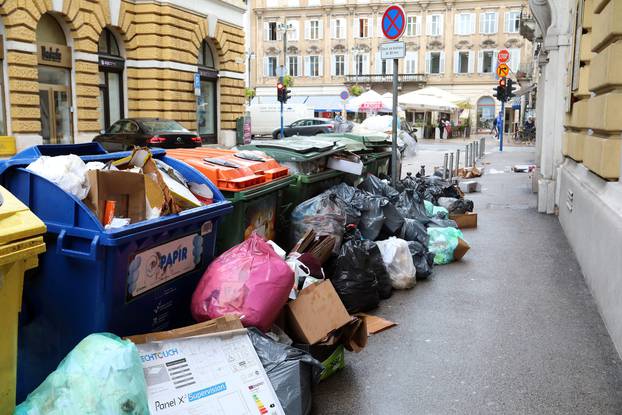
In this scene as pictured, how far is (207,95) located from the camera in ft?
89.2

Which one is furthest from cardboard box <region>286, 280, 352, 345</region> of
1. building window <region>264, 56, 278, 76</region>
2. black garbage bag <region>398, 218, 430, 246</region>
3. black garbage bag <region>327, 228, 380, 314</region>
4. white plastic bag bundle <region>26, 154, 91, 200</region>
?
building window <region>264, 56, 278, 76</region>

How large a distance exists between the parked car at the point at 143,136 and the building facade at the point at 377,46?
136 ft

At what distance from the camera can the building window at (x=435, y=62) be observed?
194 feet

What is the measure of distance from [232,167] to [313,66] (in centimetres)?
5835

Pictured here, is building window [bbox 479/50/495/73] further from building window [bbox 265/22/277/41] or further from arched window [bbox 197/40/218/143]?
arched window [bbox 197/40/218/143]

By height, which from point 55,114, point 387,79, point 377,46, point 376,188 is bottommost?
point 376,188

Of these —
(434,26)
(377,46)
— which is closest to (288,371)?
(377,46)

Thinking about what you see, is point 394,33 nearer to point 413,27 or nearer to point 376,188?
point 376,188

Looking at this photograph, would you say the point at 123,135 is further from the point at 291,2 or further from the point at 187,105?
the point at 291,2

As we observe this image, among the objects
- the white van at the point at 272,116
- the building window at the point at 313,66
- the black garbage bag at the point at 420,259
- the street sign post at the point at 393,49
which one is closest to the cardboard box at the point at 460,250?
the black garbage bag at the point at 420,259

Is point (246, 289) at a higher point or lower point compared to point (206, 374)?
higher

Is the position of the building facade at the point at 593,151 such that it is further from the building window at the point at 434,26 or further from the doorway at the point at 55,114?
the building window at the point at 434,26

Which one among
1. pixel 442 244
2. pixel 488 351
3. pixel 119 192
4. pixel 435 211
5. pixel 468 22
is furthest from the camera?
pixel 468 22

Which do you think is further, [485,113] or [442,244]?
[485,113]
